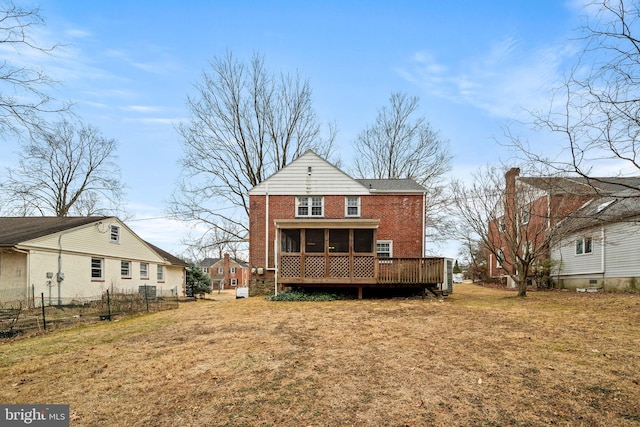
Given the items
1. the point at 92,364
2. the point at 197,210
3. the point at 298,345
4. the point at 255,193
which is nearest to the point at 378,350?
the point at 298,345

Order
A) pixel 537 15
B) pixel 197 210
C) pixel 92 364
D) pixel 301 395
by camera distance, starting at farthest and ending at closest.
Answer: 1. pixel 197 210
2. pixel 537 15
3. pixel 92 364
4. pixel 301 395

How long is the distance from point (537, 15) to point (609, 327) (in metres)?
7.67

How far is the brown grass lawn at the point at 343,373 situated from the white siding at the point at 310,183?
10411 mm

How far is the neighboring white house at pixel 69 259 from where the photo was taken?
51.8 ft

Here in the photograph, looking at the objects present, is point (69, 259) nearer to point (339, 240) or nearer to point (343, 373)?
point (339, 240)

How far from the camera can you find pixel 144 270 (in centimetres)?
2478

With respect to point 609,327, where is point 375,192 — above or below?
above

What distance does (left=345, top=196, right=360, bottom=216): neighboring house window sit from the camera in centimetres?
1880

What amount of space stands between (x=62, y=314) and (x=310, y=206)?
11.4 metres

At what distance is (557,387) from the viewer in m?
4.51

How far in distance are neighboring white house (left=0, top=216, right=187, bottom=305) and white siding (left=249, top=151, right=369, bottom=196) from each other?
31.3 ft

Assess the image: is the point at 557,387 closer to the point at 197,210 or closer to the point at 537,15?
the point at 537,15

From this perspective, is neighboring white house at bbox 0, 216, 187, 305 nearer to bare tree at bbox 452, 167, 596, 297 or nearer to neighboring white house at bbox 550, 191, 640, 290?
bare tree at bbox 452, 167, 596, 297

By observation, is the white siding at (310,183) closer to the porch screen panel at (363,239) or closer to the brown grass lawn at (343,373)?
the porch screen panel at (363,239)
